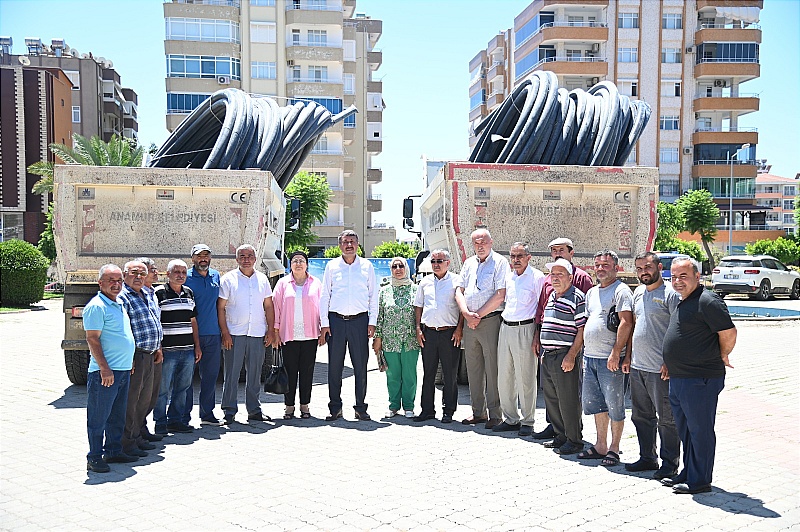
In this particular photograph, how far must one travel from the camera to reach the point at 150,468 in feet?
20.9

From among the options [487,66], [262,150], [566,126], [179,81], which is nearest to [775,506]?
[566,126]

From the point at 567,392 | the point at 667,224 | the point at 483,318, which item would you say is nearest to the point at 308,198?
the point at 667,224

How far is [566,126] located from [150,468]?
7.02 meters

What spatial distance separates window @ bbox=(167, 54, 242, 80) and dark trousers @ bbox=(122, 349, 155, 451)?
44794mm

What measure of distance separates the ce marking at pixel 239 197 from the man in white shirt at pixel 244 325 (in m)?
1.89

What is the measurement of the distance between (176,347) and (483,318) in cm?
305

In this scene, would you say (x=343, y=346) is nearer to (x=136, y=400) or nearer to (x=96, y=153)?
(x=136, y=400)

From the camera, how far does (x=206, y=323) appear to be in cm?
793

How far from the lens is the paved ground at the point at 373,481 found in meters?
5.04

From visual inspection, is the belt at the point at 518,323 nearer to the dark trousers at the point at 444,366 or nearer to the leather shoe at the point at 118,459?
the dark trousers at the point at 444,366

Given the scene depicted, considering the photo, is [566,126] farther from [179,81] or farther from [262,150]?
[179,81]

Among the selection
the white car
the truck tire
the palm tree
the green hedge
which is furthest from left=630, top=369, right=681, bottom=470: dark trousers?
the palm tree

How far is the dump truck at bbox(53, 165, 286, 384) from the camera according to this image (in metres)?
9.39

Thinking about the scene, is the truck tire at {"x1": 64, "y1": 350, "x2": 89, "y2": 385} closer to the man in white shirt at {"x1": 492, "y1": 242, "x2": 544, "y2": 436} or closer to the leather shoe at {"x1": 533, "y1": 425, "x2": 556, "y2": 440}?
the man in white shirt at {"x1": 492, "y1": 242, "x2": 544, "y2": 436}
